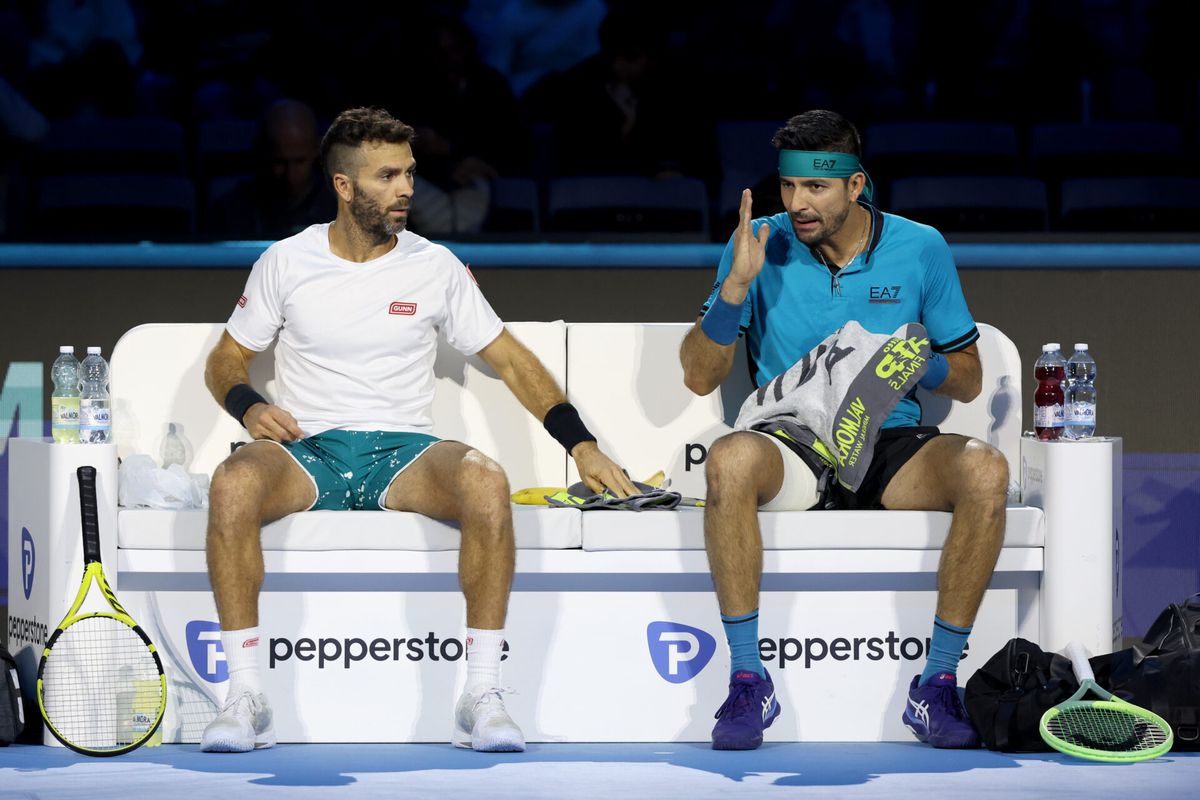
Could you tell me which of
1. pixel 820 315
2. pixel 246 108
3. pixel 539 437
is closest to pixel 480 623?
pixel 539 437

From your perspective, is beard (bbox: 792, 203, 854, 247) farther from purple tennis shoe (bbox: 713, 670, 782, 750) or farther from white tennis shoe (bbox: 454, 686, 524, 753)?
white tennis shoe (bbox: 454, 686, 524, 753)

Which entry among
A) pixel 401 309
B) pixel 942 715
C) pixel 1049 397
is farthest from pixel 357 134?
pixel 942 715

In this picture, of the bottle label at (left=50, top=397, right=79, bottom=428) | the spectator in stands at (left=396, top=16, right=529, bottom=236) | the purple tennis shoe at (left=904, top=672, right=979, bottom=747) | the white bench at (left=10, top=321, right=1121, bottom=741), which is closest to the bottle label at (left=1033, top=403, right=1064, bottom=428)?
the white bench at (left=10, top=321, right=1121, bottom=741)

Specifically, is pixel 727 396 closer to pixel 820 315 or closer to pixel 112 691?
pixel 820 315

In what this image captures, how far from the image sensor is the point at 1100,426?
4.97m

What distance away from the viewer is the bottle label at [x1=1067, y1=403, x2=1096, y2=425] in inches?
151

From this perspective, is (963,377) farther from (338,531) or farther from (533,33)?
(533,33)

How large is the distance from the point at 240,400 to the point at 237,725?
2.54 ft

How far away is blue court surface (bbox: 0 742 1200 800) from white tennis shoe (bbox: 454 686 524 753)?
3cm

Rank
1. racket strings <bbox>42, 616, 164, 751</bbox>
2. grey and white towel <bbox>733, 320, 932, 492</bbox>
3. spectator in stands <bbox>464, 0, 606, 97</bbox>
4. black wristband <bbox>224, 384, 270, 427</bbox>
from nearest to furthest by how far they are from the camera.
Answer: racket strings <bbox>42, 616, 164, 751</bbox> → grey and white towel <bbox>733, 320, 932, 492</bbox> → black wristband <bbox>224, 384, 270, 427</bbox> → spectator in stands <bbox>464, 0, 606, 97</bbox>

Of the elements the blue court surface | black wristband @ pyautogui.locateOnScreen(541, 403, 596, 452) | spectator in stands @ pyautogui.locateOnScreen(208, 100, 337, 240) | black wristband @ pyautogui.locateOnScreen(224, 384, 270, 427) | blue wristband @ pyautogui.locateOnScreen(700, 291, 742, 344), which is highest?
spectator in stands @ pyautogui.locateOnScreen(208, 100, 337, 240)

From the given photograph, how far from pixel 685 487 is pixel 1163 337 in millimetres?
1644

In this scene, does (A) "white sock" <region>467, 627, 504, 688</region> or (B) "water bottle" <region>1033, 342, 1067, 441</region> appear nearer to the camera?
(A) "white sock" <region>467, 627, 504, 688</region>

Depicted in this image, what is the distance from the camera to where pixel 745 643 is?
3.46m
